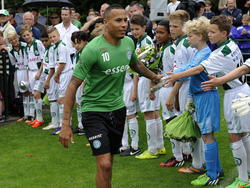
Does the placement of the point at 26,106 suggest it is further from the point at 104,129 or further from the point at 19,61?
the point at 104,129

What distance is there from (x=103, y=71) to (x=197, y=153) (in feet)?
7.58

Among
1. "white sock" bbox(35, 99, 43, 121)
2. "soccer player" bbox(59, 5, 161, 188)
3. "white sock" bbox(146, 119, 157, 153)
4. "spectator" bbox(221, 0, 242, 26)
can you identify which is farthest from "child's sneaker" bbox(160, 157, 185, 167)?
"spectator" bbox(221, 0, 242, 26)

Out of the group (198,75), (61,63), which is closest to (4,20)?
(61,63)

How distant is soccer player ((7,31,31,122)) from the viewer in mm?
11516

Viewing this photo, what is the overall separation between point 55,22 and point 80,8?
37.4ft

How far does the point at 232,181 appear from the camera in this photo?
650 centimetres

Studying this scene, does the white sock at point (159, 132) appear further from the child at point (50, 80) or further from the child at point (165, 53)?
the child at point (50, 80)

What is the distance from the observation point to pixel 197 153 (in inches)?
269

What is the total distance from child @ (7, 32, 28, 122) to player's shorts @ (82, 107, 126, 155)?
252 inches

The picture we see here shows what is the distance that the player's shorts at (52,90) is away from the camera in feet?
34.6

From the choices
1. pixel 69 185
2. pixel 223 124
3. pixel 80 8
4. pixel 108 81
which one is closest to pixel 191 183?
pixel 69 185

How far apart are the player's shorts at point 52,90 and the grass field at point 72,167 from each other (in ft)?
3.75

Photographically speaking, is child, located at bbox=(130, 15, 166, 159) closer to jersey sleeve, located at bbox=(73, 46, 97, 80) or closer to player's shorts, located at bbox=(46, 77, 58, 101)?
jersey sleeve, located at bbox=(73, 46, 97, 80)

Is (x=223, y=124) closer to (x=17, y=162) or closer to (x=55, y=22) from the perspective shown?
(x=17, y=162)
